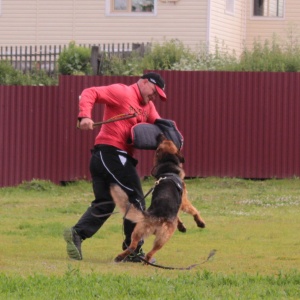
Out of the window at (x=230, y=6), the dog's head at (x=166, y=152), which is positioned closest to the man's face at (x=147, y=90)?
the dog's head at (x=166, y=152)

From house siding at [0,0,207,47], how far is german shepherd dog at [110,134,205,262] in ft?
56.8

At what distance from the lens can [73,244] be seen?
32.2 feet

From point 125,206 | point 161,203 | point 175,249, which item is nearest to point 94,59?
point 175,249

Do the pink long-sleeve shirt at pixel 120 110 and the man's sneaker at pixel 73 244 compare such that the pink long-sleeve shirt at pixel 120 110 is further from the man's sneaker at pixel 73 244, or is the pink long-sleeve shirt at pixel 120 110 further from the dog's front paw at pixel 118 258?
the dog's front paw at pixel 118 258

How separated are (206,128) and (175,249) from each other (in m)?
8.22

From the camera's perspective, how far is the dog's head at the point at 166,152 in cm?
963

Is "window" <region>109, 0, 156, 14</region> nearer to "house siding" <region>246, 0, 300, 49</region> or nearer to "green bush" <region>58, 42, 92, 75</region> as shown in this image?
"house siding" <region>246, 0, 300, 49</region>

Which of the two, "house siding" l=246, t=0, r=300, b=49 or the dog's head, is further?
"house siding" l=246, t=0, r=300, b=49

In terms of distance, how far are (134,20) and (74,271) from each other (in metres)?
19.3

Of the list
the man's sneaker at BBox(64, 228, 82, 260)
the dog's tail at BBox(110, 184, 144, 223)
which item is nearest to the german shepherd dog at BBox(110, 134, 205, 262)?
the dog's tail at BBox(110, 184, 144, 223)

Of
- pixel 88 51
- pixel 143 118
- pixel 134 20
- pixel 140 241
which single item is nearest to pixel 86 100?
pixel 143 118

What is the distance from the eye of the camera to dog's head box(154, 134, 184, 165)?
9.63 meters

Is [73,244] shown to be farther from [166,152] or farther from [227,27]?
[227,27]

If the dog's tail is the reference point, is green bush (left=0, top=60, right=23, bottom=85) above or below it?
above
